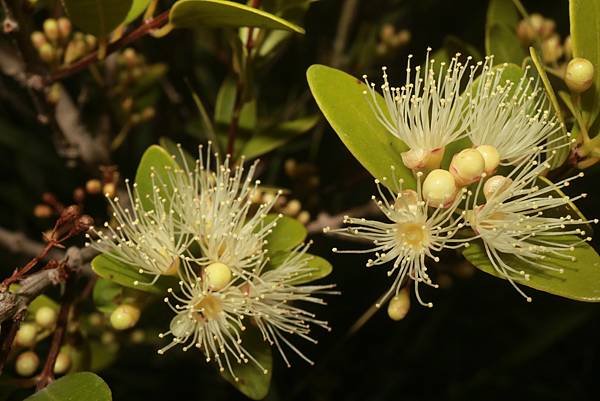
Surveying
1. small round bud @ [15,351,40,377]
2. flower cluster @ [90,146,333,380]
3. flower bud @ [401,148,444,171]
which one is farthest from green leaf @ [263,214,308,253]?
small round bud @ [15,351,40,377]

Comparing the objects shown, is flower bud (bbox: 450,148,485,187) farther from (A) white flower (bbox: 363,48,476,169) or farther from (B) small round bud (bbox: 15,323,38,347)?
(B) small round bud (bbox: 15,323,38,347)

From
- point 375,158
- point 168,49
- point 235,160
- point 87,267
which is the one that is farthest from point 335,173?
point 375,158

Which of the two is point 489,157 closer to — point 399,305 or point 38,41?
point 399,305

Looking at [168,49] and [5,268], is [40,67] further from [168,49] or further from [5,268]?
[5,268]

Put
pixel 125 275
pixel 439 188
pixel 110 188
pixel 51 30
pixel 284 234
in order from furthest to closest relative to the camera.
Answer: pixel 51 30 < pixel 110 188 < pixel 284 234 < pixel 125 275 < pixel 439 188

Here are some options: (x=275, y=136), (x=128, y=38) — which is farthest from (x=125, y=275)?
(x=275, y=136)
